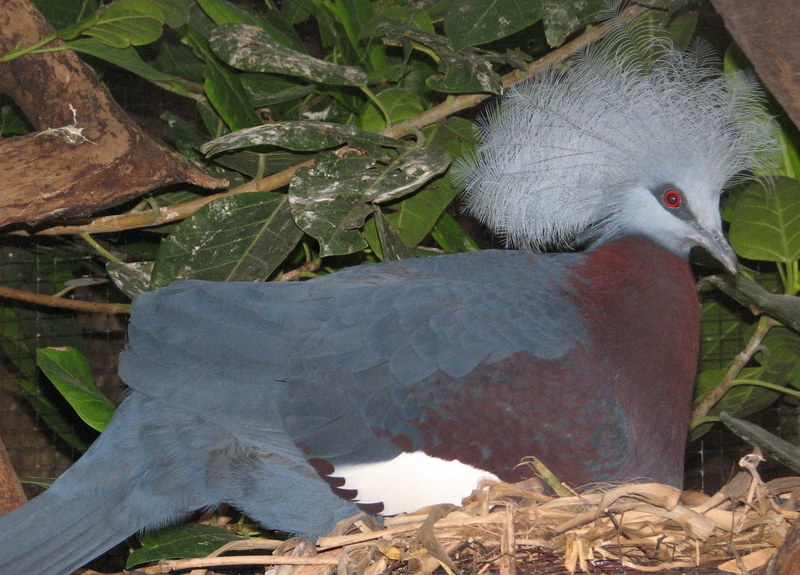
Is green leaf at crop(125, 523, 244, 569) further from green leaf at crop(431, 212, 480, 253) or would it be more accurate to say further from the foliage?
green leaf at crop(431, 212, 480, 253)

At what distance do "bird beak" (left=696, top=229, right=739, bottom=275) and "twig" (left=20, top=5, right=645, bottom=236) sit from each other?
0.55 m

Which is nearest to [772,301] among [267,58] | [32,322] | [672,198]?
[672,198]

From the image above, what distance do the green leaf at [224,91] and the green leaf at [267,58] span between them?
0.05 meters

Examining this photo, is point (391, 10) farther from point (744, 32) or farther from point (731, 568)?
point (731, 568)

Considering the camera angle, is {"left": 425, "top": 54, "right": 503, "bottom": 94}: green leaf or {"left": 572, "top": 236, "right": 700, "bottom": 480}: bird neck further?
{"left": 425, "top": 54, "right": 503, "bottom": 94}: green leaf

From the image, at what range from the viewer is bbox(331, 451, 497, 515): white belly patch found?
1.21 meters

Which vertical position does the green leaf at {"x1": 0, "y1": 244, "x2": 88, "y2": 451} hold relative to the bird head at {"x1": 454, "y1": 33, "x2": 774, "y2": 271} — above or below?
below

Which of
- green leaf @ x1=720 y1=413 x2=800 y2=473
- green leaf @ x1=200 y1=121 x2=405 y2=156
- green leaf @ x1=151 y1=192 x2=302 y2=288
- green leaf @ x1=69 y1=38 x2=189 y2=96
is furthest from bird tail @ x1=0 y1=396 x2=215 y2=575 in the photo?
green leaf @ x1=720 y1=413 x2=800 y2=473

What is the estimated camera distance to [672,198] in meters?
1.37

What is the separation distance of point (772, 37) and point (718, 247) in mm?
426

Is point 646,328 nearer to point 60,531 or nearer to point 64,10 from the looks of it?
point 60,531

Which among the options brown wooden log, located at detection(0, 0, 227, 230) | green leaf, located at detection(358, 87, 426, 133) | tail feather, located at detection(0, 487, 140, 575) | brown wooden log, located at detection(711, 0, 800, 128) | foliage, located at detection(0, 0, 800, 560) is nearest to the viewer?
brown wooden log, located at detection(711, 0, 800, 128)

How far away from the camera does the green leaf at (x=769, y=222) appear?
156 centimetres

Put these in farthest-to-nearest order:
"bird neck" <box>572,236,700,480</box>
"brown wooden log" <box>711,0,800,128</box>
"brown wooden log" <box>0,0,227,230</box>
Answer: "brown wooden log" <box>0,0,227,230</box> < "bird neck" <box>572,236,700,480</box> < "brown wooden log" <box>711,0,800,128</box>
